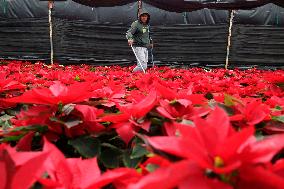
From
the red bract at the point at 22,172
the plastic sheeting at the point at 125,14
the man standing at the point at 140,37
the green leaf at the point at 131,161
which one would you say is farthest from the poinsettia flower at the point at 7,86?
the plastic sheeting at the point at 125,14

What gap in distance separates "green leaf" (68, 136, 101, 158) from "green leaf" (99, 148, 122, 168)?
25 millimetres

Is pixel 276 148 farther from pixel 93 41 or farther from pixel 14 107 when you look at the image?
pixel 93 41

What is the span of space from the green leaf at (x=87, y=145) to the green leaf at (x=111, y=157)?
0.08 feet

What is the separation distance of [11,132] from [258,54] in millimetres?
11843

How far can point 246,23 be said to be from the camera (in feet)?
40.5

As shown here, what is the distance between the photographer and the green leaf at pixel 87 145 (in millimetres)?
937

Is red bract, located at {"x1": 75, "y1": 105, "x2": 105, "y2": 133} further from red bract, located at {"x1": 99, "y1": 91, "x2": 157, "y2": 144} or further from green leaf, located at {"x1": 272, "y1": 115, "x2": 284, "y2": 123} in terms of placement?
green leaf, located at {"x1": 272, "y1": 115, "x2": 284, "y2": 123}

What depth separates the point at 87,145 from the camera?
3.17ft

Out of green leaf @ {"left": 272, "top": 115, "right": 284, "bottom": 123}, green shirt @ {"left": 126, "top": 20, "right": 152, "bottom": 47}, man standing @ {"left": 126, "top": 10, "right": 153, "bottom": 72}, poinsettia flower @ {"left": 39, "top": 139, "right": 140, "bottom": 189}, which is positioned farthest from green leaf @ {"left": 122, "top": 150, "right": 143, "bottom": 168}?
green shirt @ {"left": 126, "top": 20, "right": 152, "bottom": 47}

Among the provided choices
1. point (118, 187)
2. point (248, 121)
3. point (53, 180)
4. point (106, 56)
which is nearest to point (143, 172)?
point (118, 187)

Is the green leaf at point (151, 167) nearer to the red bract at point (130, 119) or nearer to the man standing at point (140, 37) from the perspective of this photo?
the red bract at point (130, 119)

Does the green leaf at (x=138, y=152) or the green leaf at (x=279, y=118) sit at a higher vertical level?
the green leaf at (x=138, y=152)

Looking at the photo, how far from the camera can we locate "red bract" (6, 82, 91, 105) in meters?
1.03

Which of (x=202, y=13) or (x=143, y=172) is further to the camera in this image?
(x=202, y=13)
